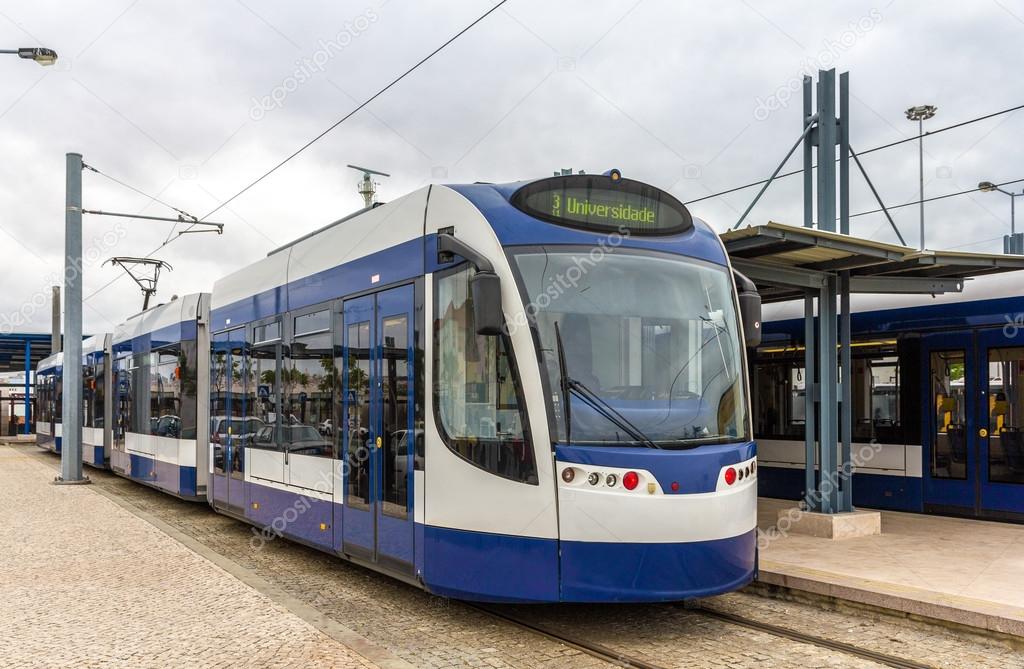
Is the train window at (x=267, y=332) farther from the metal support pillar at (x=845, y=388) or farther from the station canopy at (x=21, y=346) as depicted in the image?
the station canopy at (x=21, y=346)

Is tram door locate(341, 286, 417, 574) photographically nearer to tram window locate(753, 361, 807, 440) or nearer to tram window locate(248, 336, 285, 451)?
tram window locate(248, 336, 285, 451)

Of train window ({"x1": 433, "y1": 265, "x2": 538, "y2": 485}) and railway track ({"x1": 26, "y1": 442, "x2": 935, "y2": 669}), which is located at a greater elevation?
train window ({"x1": 433, "y1": 265, "x2": 538, "y2": 485})

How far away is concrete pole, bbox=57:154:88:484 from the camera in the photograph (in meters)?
20.7

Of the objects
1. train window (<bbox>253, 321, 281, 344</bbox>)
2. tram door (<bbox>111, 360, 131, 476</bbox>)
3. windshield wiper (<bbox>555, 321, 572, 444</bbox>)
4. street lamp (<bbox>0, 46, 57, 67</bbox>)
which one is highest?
street lamp (<bbox>0, 46, 57, 67</bbox>)

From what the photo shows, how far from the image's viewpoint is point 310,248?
10.4 m

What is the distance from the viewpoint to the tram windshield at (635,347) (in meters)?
6.78

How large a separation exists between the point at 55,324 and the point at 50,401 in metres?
15.7

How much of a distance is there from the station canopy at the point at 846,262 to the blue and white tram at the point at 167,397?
28.9 ft

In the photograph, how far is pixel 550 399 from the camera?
264 inches

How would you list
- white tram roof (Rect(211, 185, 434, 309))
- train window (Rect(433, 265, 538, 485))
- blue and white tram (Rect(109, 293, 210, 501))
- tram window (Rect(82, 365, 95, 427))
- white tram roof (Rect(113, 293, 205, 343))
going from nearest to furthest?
train window (Rect(433, 265, 538, 485)) < white tram roof (Rect(211, 185, 434, 309)) < blue and white tram (Rect(109, 293, 210, 501)) < white tram roof (Rect(113, 293, 205, 343)) < tram window (Rect(82, 365, 95, 427))

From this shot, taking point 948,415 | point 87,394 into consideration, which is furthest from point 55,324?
point 948,415

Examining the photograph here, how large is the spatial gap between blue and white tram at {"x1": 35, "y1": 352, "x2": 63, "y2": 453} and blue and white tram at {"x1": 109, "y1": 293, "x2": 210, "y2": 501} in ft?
41.5

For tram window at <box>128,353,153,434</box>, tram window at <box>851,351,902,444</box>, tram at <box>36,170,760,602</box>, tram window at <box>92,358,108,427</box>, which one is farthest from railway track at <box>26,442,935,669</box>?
tram window at <box>92,358,108,427</box>

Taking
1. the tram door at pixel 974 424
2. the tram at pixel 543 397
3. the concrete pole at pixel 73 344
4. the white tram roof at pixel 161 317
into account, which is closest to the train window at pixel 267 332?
the tram at pixel 543 397
